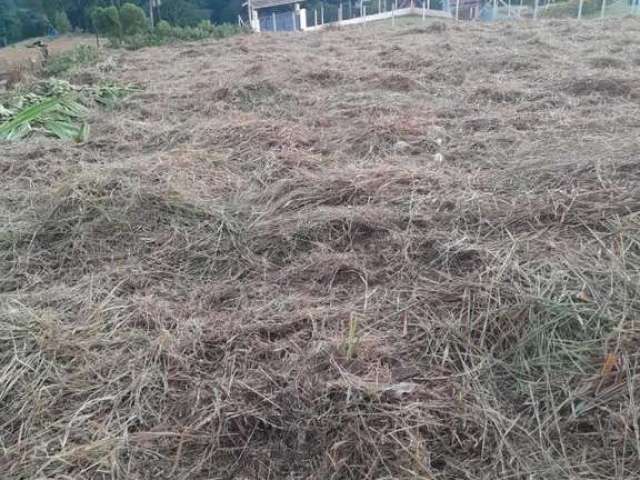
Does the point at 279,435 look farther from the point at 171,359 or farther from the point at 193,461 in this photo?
the point at 171,359

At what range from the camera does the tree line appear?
21.0 meters

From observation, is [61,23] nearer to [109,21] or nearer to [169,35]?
[109,21]

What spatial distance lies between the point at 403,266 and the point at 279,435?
863 mm

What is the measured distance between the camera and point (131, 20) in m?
13.1

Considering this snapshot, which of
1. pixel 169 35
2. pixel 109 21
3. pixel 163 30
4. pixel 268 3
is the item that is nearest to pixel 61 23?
pixel 268 3

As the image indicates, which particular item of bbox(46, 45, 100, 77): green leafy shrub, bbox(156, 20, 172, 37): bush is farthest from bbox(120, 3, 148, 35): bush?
bbox(46, 45, 100, 77): green leafy shrub

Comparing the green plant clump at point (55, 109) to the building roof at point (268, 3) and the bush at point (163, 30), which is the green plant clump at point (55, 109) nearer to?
the bush at point (163, 30)

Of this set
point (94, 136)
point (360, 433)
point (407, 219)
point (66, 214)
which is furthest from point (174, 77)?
point (360, 433)

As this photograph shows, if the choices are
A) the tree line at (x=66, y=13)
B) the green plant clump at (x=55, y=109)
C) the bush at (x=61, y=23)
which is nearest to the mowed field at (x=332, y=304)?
the green plant clump at (x=55, y=109)

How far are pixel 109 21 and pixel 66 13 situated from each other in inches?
518

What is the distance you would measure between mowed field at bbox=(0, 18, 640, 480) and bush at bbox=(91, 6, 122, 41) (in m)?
11.1

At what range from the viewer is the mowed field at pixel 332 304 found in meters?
1.27

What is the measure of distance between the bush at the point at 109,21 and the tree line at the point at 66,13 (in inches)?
336

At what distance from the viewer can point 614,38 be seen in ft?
22.9
